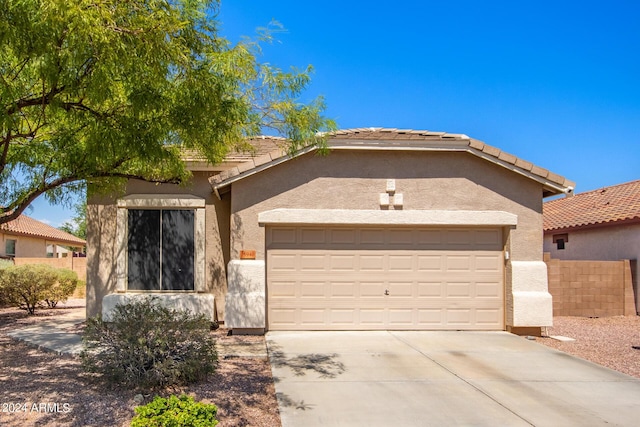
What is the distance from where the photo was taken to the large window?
37.6ft

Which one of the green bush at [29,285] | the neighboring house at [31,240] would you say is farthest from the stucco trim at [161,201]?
the neighboring house at [31,240]

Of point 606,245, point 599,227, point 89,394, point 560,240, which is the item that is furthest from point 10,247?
point 606,245

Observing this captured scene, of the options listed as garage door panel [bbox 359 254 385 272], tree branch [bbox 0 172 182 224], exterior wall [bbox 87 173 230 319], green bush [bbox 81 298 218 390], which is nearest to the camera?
green bush [bbox 81 298 218 390]

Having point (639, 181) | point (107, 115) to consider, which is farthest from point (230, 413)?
point (639, 181)

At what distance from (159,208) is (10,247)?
21.5 meters

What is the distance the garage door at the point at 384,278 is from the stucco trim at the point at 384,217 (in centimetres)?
28

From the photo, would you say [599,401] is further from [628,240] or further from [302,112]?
[628,240]

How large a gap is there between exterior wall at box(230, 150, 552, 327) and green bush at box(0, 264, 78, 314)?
7.51 metres

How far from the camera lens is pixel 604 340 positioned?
10.9m

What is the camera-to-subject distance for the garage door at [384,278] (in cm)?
1108

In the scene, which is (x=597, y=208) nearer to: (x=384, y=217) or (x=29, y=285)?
(x=384, y=217)

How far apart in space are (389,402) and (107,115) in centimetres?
500

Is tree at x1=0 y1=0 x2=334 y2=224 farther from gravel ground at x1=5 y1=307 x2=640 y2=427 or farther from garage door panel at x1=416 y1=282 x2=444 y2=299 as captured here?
garage door panel at x1=416 y1=282 x2=444 y2=299

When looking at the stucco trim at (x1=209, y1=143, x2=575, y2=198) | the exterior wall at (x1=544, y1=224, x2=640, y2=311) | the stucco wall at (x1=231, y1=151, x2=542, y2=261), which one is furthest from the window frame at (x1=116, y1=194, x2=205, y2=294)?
the exterior wall at (x1=544, y1=224, x2=640, y2=311)
